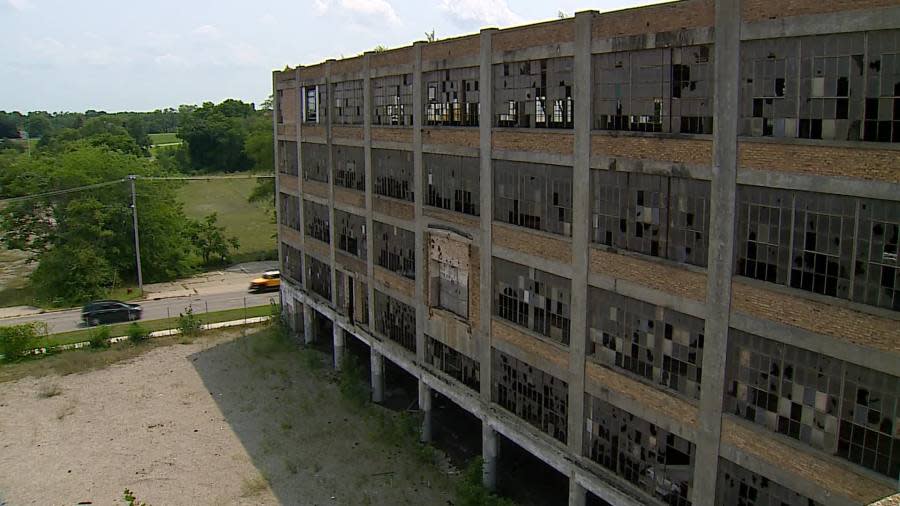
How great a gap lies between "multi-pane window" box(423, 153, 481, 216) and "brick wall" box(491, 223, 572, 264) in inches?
58.6

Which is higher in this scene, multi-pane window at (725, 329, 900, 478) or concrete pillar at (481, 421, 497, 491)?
multi-pane window at (725, 329, 900, 478)

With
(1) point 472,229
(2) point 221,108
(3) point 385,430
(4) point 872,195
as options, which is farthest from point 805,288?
(2) point 221,108

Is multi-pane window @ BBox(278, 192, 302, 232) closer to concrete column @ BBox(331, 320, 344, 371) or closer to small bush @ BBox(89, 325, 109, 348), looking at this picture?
concrete column @ BBox(331, 320, 344, 371)

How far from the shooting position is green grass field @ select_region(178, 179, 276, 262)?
71.8 meters

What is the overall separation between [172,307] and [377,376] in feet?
81.0

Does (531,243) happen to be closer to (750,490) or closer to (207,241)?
→ (750,490)

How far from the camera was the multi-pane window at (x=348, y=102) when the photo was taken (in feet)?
98.7

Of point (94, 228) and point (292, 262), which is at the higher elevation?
point (94, 228)

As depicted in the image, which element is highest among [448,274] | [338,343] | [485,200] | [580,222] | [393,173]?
[393,173]

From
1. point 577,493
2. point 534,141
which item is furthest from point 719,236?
point 577,493

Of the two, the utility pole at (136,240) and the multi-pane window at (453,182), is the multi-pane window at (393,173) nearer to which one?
the multi-pane window at (453,182)

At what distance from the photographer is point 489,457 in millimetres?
23266

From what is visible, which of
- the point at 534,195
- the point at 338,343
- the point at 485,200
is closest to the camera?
the point at 534,195

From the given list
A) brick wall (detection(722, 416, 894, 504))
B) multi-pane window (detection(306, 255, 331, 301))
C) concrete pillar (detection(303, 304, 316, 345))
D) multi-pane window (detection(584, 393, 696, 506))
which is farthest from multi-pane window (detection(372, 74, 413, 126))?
brick wall (detection(722, 416, 894, 504))
